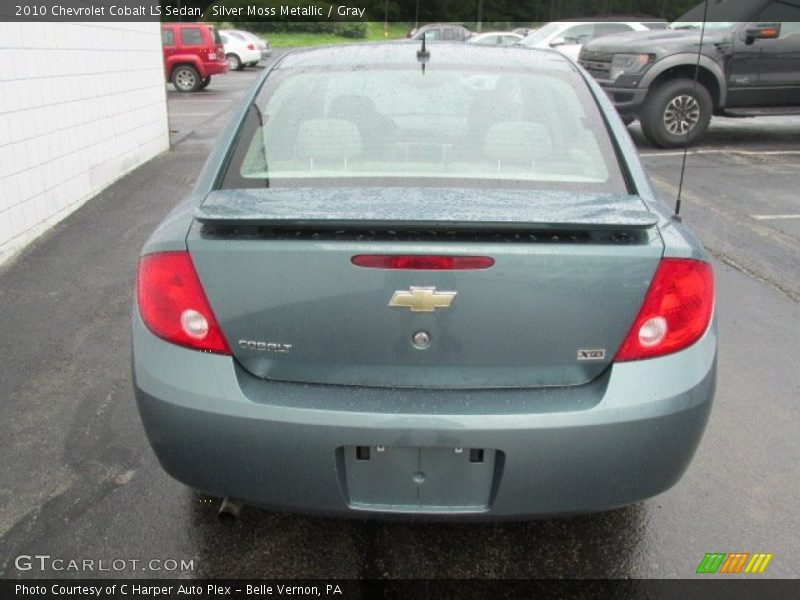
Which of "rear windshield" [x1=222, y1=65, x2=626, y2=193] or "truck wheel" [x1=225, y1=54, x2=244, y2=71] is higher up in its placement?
"rear windshield" [x1=222, y1=65, x2=626, y2=193]

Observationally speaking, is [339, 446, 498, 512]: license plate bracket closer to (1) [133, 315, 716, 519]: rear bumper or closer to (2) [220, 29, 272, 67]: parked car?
(1) [133, 315, 716, 519]: rear bumper

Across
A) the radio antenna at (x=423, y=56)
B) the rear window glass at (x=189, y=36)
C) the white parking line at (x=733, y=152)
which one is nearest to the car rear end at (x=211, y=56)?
the rear window glass at (x=189, y=36)

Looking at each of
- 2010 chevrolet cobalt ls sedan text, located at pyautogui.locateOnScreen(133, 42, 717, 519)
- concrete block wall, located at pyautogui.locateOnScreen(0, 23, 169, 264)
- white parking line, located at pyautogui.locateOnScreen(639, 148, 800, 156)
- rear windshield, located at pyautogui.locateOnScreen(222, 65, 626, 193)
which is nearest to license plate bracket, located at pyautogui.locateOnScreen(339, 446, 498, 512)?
2010 chevrolet cobalt ls sedan text, located at pyautogui.locateOnScreen(133, 42, 717, 519)

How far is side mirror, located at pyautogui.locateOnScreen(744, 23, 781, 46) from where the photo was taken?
9.80 m

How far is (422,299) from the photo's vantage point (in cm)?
188

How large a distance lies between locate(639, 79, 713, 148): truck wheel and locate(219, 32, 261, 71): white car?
770 inches

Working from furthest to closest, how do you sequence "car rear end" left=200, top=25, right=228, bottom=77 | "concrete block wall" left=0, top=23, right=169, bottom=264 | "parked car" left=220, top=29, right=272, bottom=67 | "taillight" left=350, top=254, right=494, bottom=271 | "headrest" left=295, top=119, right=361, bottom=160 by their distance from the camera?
"parked car" left=220, top=29, right=272, bottom=67
"car rear end" left=200, top=25, right=228, bottom=77
"concrete block wall" left=0, top=23, right=169, bottom=264
"headrest" left=295, top=119, right=361, bottom=160
"taillight" left=350, top=254, right=494, bottom=271

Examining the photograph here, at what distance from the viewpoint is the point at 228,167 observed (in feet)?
8.02

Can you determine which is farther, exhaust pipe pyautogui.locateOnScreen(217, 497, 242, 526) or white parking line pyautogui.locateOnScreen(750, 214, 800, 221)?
white parking line pyautogui.locateOnScreen(750, 214, 800, 221)

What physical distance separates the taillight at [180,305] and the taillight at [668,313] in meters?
1.10

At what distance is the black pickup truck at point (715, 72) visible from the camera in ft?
32.2

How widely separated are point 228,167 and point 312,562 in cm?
132
